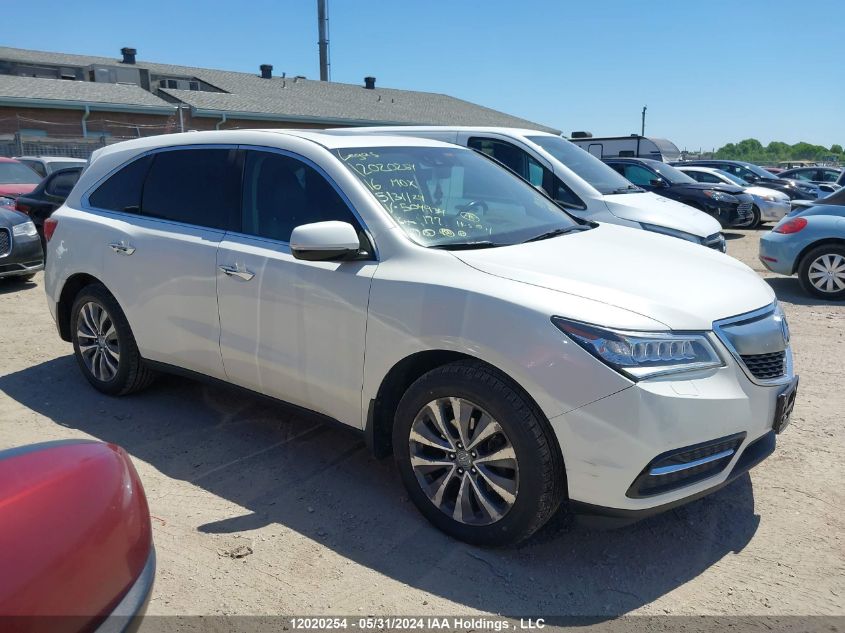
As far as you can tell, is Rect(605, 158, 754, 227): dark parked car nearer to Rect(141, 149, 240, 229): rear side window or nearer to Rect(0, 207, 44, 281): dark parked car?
Rect(0, 207, 44, 281): dark parked car

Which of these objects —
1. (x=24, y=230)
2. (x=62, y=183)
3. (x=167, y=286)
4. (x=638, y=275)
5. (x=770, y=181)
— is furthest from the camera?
(x=770, y=181)

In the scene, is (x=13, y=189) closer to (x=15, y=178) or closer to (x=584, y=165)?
(x=15, y=178)

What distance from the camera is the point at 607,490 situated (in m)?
2.75

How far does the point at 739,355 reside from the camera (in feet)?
9.69

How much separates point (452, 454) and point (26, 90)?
26276 millimetres

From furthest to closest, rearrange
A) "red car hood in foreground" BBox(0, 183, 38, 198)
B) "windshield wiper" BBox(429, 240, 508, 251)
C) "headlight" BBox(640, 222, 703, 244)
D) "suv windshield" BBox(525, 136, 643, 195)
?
"red car hood in foreground" BBox(0, 183, 38, 198)
"suv windshield" BBox(525, 136, 643, 195)
"headlight" BBox(640, 222, 703, 244)
"windshield wiper" BBox(429, 240, 508, 251)

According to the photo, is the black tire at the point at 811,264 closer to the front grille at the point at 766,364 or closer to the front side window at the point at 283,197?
the front grille at the point at 766,364

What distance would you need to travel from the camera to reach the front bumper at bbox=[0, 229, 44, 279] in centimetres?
867

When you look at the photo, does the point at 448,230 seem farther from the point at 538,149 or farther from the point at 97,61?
the point at 97,61

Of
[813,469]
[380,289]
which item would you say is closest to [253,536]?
[380,289]

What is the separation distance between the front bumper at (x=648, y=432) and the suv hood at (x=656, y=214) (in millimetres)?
4880

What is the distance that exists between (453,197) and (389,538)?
1.88 m

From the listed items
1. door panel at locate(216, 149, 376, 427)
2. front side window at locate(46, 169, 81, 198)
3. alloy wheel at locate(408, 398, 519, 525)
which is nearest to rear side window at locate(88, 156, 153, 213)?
door panel at locate(216, 149, 376, 427)

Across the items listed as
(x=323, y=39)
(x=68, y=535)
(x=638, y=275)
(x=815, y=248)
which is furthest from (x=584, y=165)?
(x=323, y=39)
